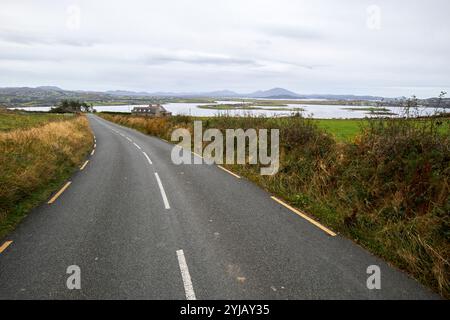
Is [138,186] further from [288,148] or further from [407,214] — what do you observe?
[407,214]

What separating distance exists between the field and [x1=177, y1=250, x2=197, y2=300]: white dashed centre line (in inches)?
140

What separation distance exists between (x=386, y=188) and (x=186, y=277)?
5548 millimetres

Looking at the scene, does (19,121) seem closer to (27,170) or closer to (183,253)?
(27,170)

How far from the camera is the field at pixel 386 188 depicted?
205 inches

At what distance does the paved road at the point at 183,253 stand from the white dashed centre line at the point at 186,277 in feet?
0.05

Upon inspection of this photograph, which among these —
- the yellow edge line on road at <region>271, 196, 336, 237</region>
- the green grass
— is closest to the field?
the yellow edge line on road at <region>271, 196, 336, 237</region>

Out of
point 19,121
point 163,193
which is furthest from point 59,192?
point 19,121

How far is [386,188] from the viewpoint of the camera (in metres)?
7.29

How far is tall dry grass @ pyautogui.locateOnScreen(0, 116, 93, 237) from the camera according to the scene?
7.64 m

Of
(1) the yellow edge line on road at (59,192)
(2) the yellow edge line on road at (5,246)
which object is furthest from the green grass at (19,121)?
(2) the yellow edge line on road at (5,246)

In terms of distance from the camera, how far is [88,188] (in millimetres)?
9898

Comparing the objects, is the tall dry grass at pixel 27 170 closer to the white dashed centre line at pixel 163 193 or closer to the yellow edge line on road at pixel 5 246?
the yellow edge line on road at pixel 5 246

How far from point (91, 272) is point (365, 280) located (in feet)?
14.6
